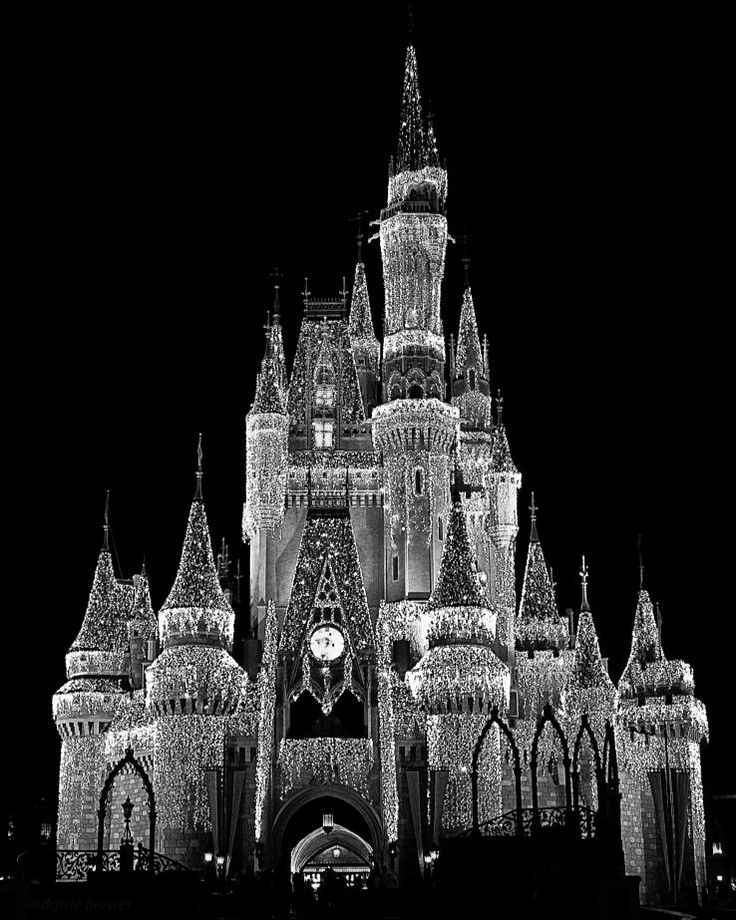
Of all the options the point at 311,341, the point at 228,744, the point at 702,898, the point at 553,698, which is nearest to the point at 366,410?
the point at 311,341

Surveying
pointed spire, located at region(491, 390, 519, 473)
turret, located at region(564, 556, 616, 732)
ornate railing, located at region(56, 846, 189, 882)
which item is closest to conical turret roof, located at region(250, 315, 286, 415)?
pointed spire, located at region(491, 390, 519, 473)

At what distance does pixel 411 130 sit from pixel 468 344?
38.3 feet

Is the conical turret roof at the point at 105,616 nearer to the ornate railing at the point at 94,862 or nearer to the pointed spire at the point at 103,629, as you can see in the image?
the pointed spire at the point at 103,629

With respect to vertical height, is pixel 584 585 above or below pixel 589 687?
above

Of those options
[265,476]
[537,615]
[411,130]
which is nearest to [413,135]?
[411,130]

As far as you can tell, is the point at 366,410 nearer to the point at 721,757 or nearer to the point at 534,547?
the point at 534,547

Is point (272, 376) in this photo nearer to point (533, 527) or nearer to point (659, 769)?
point (533, 527)

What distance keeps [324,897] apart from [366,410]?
3330 cm

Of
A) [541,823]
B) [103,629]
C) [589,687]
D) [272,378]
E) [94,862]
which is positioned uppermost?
[272,378]

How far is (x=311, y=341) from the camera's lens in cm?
6250

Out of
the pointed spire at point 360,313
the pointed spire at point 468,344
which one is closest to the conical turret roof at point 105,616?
the pointed spire at point 360,313

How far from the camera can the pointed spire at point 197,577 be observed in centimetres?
4838

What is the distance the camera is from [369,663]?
158 ft

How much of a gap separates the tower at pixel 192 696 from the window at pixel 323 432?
11.6m
